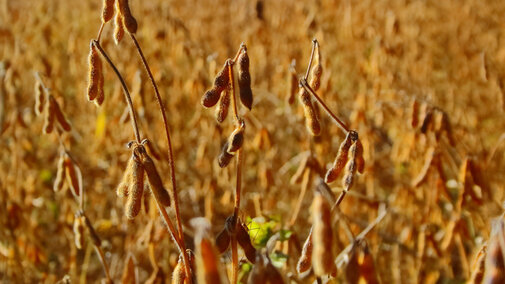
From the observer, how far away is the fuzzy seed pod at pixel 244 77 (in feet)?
3.78

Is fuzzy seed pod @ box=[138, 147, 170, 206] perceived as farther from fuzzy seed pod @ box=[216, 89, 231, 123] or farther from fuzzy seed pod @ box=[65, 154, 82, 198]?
fuzzy seed pod @ box=[65, 154, 82, 198]

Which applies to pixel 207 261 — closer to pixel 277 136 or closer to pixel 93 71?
pixel 93 71

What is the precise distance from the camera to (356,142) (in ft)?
3.89

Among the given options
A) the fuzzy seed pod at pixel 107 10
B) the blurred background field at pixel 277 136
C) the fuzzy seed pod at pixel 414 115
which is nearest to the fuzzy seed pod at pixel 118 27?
the fuzzy seed pod at pixel 107 10

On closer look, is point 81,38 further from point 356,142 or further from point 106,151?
point 356,142

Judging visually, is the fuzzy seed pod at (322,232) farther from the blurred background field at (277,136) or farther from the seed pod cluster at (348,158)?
the blurred background field at (277,136)

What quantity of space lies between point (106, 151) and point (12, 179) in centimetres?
82

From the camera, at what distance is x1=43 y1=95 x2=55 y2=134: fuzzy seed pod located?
1.59 m

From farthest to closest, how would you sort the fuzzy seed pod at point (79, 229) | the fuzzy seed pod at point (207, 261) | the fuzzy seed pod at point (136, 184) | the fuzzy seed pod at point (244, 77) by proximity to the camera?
the fuzzy seed pod at point (79, 229) < the fuzzy seed pod at point (244, 77) < the fuzzy seed pod at point (136, 184) < the fuzzy seed pod at point (207, 261)

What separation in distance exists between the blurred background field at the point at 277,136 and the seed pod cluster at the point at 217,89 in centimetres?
42

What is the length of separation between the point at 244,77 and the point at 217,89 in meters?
0.06

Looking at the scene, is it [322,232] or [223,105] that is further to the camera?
[223,105]

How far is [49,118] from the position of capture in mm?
1598

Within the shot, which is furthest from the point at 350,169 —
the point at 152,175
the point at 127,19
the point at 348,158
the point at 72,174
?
the point at 72,174
